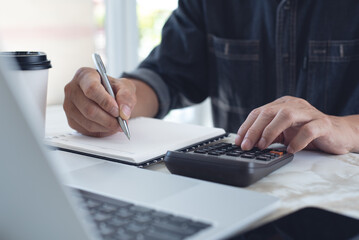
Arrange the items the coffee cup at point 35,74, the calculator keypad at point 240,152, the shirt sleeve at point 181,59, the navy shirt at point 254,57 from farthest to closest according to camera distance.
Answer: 1. the shirt sleeve at point 181,59
2. the navy shirt at point 254,57
3. the coffee cup at point 35,74
4. the calculator keypad at point 240,152

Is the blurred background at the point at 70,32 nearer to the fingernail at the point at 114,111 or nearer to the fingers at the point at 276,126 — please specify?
the fingernail at the point at 114,111

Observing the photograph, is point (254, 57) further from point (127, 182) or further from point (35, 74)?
point (127, 182)

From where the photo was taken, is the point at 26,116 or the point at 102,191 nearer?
the point at 26,116

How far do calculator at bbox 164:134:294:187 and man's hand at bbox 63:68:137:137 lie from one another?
19 cm

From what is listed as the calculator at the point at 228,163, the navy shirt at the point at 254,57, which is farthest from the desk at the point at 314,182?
the navy shirt at the point at 254,57

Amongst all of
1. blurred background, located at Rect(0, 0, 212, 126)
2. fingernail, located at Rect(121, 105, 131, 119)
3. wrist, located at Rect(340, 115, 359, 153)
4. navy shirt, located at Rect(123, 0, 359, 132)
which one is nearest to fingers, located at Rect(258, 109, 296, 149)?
wrist, located at Rect(340, 115, 359, 153)

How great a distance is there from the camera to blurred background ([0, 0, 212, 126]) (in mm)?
1336

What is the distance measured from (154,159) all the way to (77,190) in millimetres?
182

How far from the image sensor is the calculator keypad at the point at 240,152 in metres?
0.62

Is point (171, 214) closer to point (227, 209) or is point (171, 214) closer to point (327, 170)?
point (227, 209)

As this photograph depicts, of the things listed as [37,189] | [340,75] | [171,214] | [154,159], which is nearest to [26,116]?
[37,189]

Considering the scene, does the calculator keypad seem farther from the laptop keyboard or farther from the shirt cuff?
the shirt cuff

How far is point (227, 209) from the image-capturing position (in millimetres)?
448

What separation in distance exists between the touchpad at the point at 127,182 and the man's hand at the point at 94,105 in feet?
0.51
